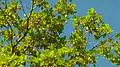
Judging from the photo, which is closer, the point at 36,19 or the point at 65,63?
the point at 65,63

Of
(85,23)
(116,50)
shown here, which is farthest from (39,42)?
(116,50)

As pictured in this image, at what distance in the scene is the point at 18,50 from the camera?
26094 mm

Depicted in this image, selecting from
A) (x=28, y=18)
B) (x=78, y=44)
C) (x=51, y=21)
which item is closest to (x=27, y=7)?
(x=28, y=18)

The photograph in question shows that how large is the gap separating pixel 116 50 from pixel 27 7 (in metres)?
6.40

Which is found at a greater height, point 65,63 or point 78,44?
point 78,44

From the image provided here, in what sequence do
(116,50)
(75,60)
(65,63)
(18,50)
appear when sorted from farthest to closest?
(18,50)
(116,50)
(75,60)
(65,63)

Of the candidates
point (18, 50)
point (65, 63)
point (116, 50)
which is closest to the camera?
point (65, 63)

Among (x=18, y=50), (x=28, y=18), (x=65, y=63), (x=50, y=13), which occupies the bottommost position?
(x=65, y=63)

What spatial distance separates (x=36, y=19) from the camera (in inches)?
1005

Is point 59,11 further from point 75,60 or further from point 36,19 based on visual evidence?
point 75,60

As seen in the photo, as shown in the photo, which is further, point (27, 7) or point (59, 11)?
point (59, 11)

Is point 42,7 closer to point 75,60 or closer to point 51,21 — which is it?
point 51,21

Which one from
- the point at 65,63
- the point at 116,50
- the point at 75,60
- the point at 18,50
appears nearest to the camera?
the point at 65,63

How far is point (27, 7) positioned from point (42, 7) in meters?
1.54
